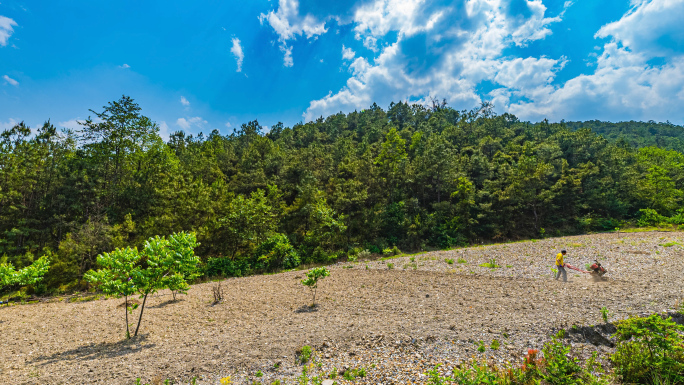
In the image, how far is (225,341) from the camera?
958 cm

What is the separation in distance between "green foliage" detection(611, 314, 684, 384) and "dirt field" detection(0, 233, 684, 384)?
194cm

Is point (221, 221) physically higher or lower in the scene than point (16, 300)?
higher

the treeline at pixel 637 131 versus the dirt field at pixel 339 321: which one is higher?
the treeline at pixel 637 131

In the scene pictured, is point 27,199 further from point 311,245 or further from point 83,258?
point 311,245

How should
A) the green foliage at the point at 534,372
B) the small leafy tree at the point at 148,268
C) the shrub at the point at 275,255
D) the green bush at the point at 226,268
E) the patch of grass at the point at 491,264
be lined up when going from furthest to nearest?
1. the shrub at the point at 275,255
2. the green bush at the point at 226,268
3. the patch of grass at the point at 491,264
4. the small leafy tree at the point at 148,268
5. the green foliage at the point at 534,372

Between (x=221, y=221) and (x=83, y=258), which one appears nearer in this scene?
(x=83, y=258)

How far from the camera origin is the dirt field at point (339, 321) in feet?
25.7

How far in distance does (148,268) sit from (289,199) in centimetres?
2882

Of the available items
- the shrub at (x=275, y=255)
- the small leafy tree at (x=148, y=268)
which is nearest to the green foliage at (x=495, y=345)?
the small leafy tree at (x=148, y=268)

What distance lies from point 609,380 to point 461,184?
3088cm

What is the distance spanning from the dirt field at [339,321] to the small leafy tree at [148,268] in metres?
2.10

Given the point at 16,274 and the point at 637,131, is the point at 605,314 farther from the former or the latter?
the point at 637,131

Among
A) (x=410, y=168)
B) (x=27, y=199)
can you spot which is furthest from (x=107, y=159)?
(x=410, y=168)

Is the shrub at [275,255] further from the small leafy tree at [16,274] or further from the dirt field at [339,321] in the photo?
the small leafy tree at [16,274]
